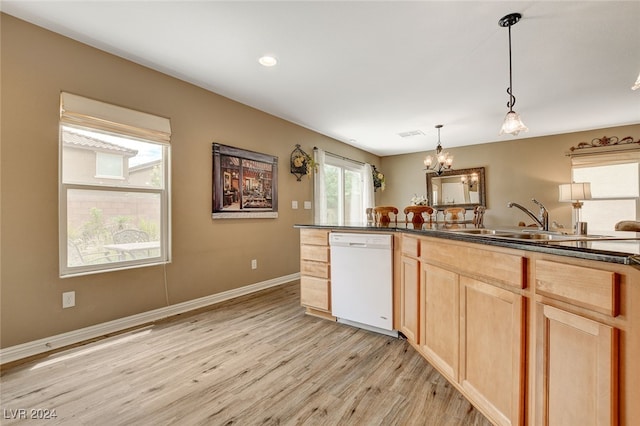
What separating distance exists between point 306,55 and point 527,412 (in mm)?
2893

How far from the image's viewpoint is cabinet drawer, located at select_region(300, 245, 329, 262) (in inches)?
113

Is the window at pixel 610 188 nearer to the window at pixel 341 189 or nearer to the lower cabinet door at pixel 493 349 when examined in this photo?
the window at pixel 341 189

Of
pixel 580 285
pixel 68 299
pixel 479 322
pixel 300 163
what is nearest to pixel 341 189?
pixel 300 163

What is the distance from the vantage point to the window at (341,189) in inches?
206

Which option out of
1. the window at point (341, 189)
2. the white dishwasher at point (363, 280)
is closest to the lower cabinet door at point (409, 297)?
the white dishwasher at point (363, 280)

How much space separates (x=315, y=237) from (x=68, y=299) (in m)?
2.11

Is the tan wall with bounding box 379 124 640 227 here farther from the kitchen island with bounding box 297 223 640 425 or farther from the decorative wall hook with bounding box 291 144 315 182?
Answer: the kitchen island with bounding box 297 223 640 425

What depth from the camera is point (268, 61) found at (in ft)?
9.18

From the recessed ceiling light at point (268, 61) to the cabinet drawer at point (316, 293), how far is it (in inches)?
84.7

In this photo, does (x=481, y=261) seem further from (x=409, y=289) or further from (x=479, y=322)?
(x=409, y=289)

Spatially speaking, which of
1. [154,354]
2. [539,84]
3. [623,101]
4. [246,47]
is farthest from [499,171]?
[154,354]

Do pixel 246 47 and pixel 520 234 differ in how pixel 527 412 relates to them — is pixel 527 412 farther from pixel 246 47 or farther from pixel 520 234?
pixel 246 47

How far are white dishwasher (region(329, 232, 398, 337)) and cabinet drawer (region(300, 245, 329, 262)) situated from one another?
0.35 feet

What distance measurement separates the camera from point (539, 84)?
328 cm
